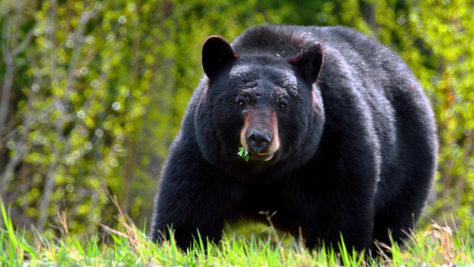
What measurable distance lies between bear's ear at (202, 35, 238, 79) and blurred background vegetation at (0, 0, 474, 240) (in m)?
3.91

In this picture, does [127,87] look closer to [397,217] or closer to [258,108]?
[397,217]

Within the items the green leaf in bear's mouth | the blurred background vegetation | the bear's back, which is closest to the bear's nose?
the green leaf in bear's mouth

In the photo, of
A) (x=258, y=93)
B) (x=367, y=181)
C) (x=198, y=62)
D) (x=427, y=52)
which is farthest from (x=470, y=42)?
(x=258, y=93)

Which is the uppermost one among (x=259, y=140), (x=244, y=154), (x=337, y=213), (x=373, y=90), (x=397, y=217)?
(x=373, y=90)

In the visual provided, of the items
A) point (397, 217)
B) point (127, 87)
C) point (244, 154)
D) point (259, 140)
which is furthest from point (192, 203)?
point (127, 87)

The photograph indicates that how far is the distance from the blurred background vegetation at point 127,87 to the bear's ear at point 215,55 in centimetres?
391

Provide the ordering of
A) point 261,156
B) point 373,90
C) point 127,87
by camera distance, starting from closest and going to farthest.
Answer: point 261,156, point 373,90, point 127,87

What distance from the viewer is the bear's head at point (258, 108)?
11.6ft

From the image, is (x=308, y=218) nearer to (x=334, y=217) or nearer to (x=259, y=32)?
(x=334, y=217)

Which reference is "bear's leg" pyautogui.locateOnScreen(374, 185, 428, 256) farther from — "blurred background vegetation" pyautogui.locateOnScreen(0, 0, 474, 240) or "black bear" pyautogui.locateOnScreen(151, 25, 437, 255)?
"blurred background vegetation" pyautogui.locateOnScreen(0, 0, 474, 240)

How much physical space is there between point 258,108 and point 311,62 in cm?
55

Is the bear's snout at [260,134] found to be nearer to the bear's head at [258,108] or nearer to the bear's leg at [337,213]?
the bear's head at [258,108]

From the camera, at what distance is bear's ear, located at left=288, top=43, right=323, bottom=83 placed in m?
3.79

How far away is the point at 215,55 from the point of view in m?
3.84
